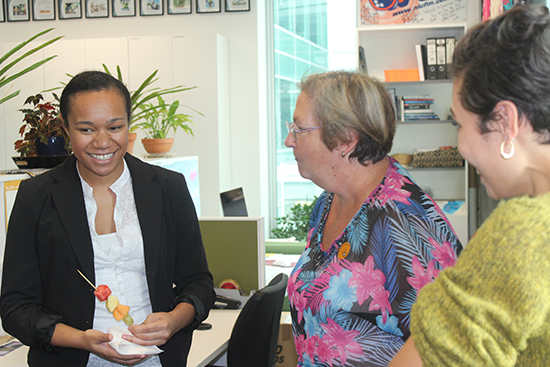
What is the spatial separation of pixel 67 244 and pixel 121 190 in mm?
232

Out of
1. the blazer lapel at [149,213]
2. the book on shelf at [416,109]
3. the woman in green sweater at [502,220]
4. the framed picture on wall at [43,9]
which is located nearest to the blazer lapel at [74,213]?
the blazer lapel at [149,213]

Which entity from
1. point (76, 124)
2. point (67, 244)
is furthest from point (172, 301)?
point (76, 124)

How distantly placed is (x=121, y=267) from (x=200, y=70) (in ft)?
12.6

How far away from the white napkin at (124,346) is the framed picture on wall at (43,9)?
5.30m

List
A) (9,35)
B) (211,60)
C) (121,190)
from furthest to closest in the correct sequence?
(9,35)
(211,60)
(121,190)

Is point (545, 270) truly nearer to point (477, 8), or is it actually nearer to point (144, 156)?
point (144, 156)

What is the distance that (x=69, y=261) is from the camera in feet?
4.45

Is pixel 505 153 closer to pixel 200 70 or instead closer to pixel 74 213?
pixel 74 213

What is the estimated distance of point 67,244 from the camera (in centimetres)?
136

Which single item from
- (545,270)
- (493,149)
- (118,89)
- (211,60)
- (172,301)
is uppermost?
(211,60)

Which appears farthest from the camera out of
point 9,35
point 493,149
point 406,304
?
point 9,35

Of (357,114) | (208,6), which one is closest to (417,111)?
(208,6)

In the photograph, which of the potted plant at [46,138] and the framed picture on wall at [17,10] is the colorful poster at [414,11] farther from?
the framed picture on wall at [17,10]

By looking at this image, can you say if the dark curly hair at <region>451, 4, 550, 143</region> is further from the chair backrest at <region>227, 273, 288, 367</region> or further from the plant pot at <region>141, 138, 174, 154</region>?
the plant pot at <region>141, 138, 174, 154</region>
